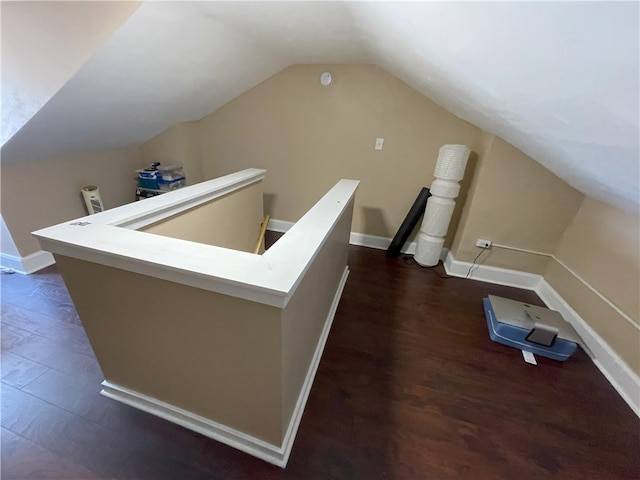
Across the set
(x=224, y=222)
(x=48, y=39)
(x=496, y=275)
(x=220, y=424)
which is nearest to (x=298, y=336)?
(x=220, y=424)

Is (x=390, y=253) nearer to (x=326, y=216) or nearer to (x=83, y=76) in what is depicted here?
(x=326, y=216)

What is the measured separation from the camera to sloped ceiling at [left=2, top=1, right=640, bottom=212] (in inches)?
24.1

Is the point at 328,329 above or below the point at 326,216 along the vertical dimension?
below

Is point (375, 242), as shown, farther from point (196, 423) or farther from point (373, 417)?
point (196, 423)

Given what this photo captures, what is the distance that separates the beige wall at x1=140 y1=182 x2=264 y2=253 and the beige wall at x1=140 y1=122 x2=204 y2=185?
1.17 m

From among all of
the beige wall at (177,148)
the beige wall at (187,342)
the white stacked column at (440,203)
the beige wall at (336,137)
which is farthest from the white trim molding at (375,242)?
the beige wall at (187,342)

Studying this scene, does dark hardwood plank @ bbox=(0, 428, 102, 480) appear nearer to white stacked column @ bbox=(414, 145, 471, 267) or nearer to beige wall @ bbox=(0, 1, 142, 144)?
beige wall @ bbox=(0, 1, 142, 144)

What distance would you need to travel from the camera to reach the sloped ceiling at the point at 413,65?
61 cm

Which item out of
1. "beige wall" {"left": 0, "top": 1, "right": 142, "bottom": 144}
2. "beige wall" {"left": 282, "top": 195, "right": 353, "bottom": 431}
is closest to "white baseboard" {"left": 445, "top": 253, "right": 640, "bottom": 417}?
"beige wall" {"left": 282, "top": 195, "right": 353, "bottom": 431}

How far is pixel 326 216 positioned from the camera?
125 cm

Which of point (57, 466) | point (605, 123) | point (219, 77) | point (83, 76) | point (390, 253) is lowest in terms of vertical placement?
point (57, 466)

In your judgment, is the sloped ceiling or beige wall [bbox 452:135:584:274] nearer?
the sloped ceiling

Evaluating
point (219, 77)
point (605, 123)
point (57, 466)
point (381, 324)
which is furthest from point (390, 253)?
point (57, 466)

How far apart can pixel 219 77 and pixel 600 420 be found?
10.6 feet
